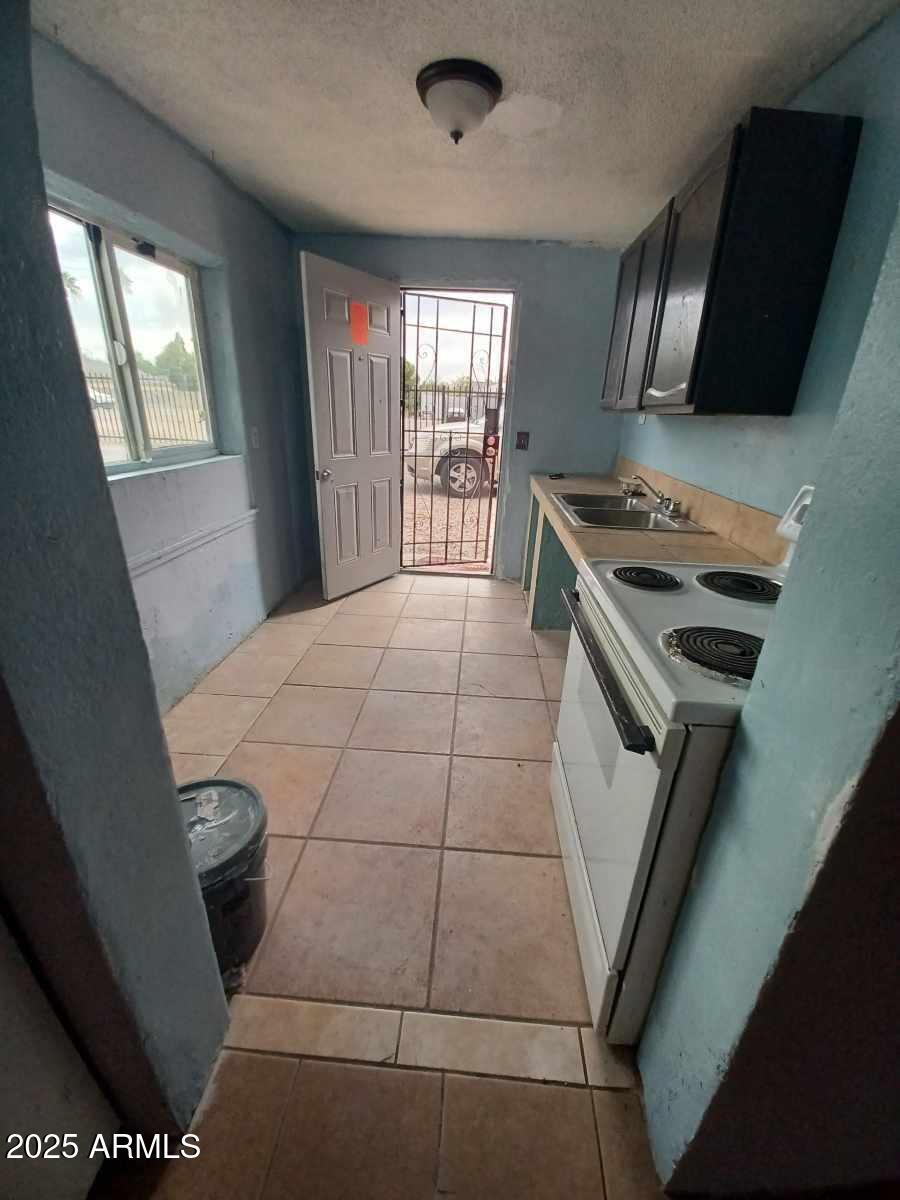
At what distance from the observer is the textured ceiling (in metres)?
1.25

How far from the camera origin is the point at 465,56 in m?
1.41

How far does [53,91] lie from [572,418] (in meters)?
2.82

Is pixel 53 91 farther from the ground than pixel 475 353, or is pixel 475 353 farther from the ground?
pixel 53 91

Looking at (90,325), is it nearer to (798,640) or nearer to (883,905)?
(798,640)

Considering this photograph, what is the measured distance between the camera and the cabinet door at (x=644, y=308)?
1.89 metres

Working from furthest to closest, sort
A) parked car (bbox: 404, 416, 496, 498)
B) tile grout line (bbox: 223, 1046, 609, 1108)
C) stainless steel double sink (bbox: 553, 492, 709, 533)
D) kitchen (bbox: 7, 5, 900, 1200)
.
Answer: parked car (bbox: 404, 416, 496, 498), stainless steel double sink (bbox: 553, 492, 709, 533), tile grout line (bbox: 223, 1046, 609, 1108), kitchen (bbox: 7, 5, 900, 1200)

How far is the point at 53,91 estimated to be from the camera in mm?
1409

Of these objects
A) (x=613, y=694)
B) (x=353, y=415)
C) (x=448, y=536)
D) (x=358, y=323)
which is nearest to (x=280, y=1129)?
(x=613, y=694)

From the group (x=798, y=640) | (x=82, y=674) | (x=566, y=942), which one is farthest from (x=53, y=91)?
(x=566, y=942)

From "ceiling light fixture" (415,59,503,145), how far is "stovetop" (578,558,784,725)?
1.55m

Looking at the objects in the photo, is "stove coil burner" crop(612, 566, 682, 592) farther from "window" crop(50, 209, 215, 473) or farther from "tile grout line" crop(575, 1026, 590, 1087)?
"window" crop(50, 209, 215, 473)

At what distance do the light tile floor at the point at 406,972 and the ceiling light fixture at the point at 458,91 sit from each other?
7.20 ft

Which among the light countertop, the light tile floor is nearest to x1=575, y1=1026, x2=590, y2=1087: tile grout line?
the light tile floor

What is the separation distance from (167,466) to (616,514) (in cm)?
215
